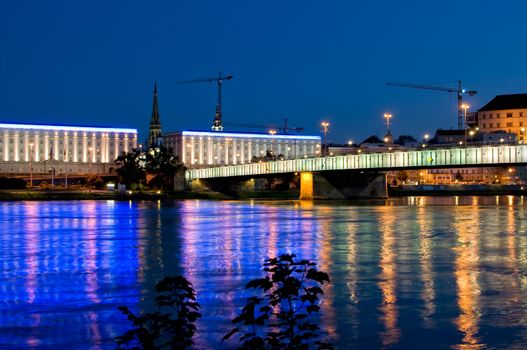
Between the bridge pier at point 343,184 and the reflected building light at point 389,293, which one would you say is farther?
the bridge pier at point 343,184

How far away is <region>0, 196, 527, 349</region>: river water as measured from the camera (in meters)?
18.3

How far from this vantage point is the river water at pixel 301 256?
18.3 m

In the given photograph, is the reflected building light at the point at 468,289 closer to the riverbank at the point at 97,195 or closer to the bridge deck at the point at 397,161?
the bridge deck at the point at 397,161

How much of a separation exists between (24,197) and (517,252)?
375 ft

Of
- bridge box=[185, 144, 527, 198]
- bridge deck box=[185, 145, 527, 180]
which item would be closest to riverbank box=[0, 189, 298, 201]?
bridge box=[185, 144, 527, 198]

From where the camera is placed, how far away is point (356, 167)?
13525 centimetres

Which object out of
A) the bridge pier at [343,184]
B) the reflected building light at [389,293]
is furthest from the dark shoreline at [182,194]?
the reflected building light at [389,293]

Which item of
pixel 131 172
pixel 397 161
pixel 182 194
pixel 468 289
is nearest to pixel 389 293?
pixel 468 289

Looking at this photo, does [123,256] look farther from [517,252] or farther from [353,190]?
[353,190]

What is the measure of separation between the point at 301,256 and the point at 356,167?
326 ft

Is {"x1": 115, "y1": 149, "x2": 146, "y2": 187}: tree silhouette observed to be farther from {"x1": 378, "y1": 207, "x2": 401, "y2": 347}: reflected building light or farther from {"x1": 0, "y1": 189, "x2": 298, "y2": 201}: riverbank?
{"x1": 378, "y1": 207, "x2": 401, "y2": 347}: reflected building light

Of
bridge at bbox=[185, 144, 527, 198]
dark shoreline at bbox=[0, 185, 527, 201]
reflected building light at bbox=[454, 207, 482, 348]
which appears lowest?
reflected building light at bbox=[454, 207, 482, 348]

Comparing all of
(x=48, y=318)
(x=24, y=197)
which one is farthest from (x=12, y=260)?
(x=24, y=197)

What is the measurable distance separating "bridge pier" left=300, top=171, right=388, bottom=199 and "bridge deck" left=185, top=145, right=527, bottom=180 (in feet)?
12.7
